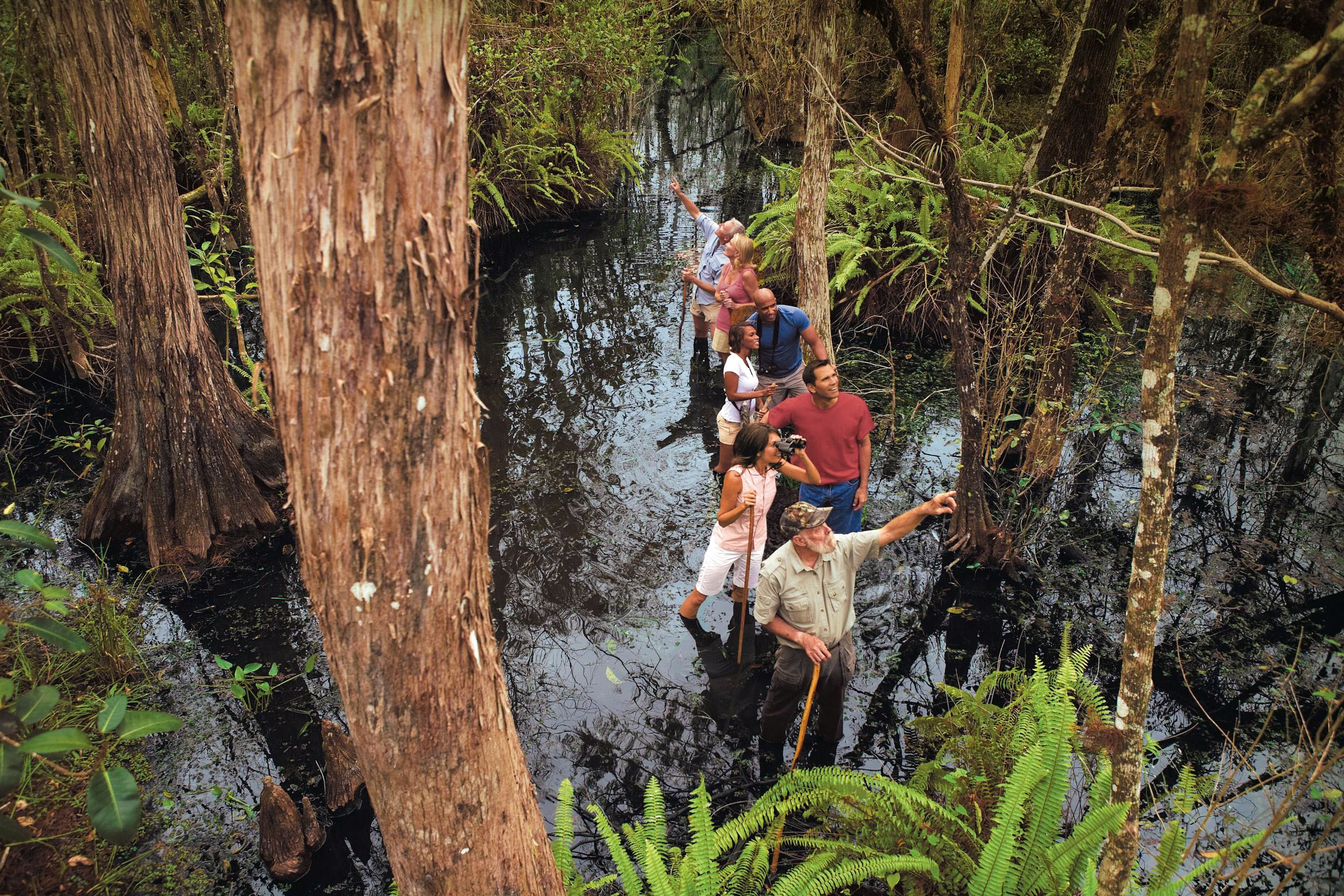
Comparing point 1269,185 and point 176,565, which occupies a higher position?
point 1269,185

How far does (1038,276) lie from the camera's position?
9758mm

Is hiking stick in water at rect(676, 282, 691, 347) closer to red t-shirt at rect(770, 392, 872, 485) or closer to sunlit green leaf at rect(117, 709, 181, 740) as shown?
red t-shirt at rect(770, 392, 872, 485)

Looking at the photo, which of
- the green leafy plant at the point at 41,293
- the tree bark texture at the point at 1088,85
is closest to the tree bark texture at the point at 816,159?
the tree bark texture at the point at 1088,85

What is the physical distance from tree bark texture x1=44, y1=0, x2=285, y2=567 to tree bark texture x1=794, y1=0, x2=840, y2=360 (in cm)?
535

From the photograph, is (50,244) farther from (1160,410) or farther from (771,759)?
(771,759)

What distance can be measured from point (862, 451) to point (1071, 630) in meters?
2.03

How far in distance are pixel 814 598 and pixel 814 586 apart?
0.06 metres

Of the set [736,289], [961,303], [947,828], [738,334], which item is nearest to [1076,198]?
[961,303]

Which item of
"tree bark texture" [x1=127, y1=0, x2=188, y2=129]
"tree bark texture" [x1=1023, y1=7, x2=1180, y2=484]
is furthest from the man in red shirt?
"tree bark texture" [x1=127, y1=0, x2=188, y2=129]

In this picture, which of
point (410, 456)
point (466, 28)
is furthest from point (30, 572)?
point (466, 28)

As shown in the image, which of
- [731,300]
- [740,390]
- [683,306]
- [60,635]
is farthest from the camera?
[683,306]

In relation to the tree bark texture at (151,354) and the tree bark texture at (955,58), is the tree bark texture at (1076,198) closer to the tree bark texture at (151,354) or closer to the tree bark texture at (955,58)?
the tree bark texture at (955,58)

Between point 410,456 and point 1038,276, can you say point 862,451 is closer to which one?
point 410,456

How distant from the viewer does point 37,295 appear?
8.09 meters
